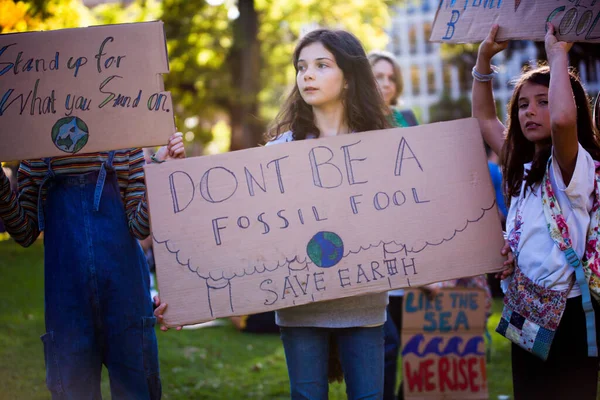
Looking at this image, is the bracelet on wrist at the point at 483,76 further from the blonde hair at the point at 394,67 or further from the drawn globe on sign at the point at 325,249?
the blonde hair at the point at 394,67

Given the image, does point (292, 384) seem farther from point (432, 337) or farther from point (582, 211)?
point (432, 337)

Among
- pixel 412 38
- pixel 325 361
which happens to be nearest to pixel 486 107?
pixel 325 361

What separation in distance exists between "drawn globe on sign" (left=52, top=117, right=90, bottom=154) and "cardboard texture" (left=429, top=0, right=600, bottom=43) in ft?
4.78

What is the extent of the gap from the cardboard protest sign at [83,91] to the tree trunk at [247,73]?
1421 centimetres

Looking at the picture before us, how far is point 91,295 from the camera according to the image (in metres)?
2.56

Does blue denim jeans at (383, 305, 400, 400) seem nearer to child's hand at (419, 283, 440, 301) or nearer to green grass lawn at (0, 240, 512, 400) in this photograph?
child's hand at (419, 283, 440, 301)

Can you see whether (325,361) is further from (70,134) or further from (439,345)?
(439,345)

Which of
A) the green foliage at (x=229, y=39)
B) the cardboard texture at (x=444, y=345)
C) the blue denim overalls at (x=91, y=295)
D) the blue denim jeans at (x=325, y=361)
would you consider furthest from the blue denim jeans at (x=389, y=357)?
the green foliage at (x=229, y=39)

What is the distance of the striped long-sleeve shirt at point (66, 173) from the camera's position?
2611 millimetres

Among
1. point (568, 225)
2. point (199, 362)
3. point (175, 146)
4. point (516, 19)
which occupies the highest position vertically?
point (516, 19)

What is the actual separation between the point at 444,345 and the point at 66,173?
270 centimetres

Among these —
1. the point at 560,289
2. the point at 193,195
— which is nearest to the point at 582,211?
the point at 560,289

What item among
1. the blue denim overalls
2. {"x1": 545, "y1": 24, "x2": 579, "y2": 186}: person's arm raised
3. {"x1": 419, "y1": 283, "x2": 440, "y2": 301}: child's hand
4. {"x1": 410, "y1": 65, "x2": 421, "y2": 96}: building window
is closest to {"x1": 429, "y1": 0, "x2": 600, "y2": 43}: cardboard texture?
{"x1": 545, "y1": 24, "x2": 579, "y2": 186}: person's arm raised

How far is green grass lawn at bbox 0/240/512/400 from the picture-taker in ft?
15.9
